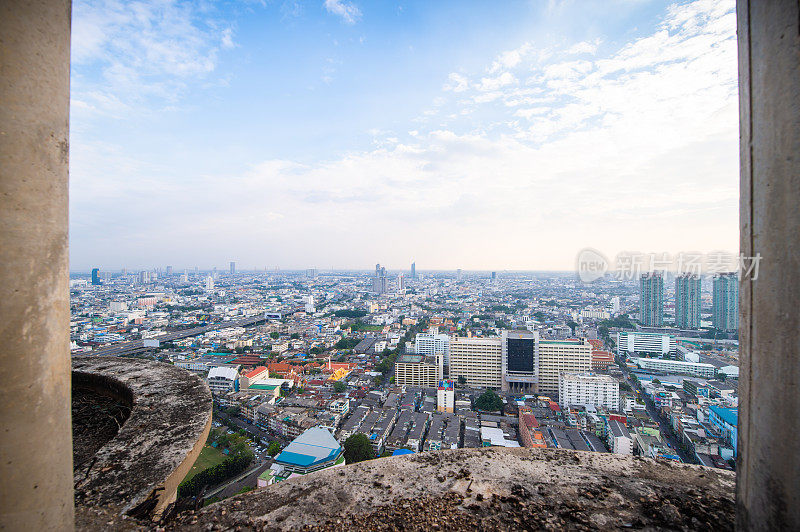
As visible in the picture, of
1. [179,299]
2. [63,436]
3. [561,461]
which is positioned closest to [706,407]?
[561,461]

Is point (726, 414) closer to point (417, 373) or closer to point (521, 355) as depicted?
point (521, 355)

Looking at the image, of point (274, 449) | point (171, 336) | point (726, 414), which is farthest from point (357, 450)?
point (171, 336)

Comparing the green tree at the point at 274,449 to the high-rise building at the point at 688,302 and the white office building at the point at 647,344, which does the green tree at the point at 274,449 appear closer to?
the white office building at the point at 647,344

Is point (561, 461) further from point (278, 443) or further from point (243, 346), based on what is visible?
point (243, 346)

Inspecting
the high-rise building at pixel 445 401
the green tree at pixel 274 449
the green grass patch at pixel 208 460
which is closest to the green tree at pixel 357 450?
the green tree at pixel 274 449

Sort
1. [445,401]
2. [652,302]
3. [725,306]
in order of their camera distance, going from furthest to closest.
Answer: [652,302] < [725,306] < [445,401]

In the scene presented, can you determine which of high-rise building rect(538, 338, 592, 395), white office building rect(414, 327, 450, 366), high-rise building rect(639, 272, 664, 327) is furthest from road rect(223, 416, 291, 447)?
high-rise building rect(639, 272, 664, 327)
